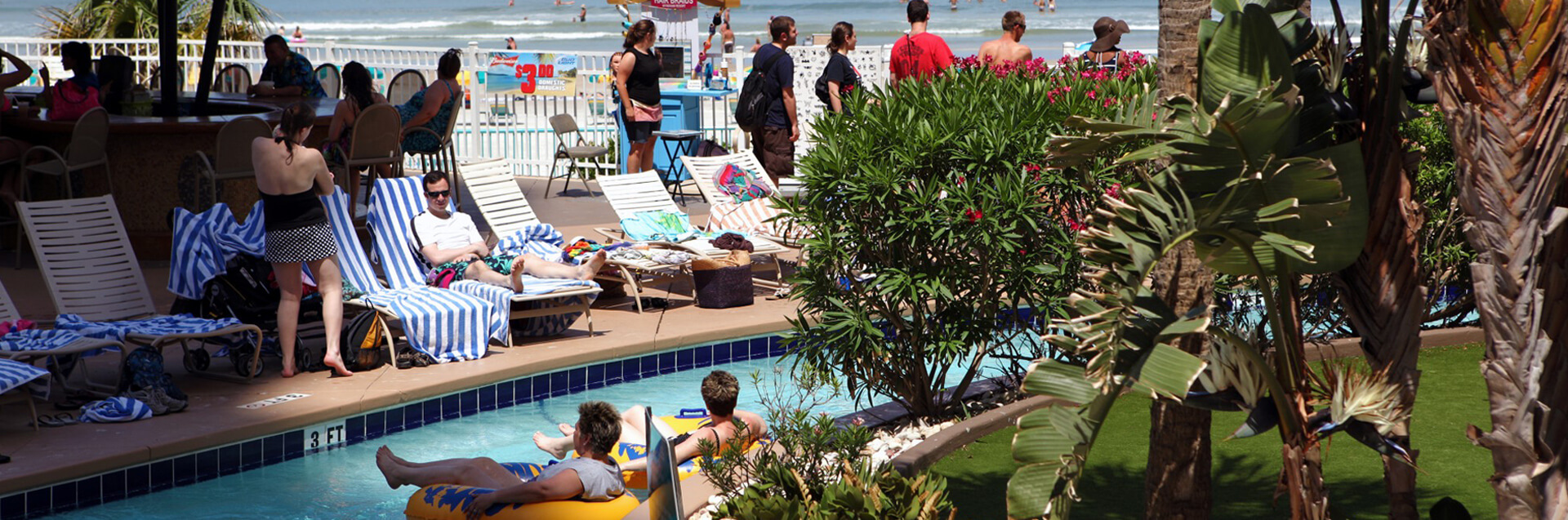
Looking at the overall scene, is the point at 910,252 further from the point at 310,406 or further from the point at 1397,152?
the point at 310,406

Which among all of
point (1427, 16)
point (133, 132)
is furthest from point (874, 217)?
point (133, 132)

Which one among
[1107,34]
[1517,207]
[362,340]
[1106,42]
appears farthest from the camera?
[1107,34]

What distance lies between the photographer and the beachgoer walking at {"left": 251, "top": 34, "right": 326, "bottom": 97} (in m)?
12.1

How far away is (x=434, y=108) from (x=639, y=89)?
66.0 inches

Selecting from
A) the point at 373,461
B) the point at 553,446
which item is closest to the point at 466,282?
the point at 373,461

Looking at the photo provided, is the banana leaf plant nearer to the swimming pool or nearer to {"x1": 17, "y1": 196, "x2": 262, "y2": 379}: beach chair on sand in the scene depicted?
the swimming pool

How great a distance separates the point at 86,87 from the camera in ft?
33.5

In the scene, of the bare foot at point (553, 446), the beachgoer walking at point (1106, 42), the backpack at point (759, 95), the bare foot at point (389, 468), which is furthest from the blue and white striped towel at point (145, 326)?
the beachgoer walking at point (1106, 42)

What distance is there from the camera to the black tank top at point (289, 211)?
6.35 metres

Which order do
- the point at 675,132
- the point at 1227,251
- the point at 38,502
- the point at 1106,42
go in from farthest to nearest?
the point at 675,132
the point at 1106,42
the point at 38,502
the point at 1227,251

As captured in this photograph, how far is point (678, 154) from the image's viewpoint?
1373cm

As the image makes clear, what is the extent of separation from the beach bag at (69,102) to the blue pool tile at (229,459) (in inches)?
218

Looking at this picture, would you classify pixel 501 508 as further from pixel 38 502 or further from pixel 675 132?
pixel 675 132

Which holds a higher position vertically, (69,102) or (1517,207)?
(69,102)
